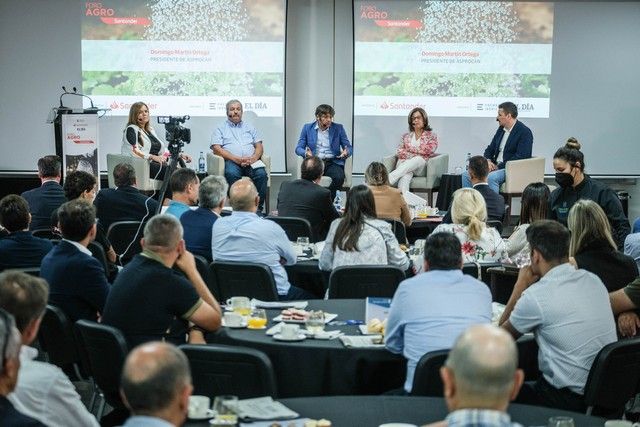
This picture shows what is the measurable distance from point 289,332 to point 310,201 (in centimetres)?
414

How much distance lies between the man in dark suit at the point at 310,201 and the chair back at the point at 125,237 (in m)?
1.49

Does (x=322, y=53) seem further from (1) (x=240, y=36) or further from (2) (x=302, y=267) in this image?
(2) (x=302, y=267)

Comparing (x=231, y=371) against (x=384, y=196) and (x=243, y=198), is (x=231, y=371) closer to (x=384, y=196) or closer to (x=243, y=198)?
(x=243, y=198)

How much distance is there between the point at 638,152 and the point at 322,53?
451cm

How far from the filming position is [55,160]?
911 centimetres

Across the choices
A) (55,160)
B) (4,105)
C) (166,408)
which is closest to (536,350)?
(166,408)

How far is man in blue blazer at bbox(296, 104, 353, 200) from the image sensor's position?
12.9 meters

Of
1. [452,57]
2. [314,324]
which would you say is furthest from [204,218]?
[452,57]

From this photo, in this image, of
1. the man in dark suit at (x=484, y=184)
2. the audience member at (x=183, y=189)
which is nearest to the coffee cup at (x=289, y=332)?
the audience member at (x=183, y=189)

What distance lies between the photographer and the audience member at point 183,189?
301 inches

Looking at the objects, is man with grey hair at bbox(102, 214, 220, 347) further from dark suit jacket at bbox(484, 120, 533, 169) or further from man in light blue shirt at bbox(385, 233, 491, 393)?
dark suit jacket at bbox(484, 120, 533, 169)

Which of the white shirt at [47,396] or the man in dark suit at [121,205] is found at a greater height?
the man in dark suit at [121,205]

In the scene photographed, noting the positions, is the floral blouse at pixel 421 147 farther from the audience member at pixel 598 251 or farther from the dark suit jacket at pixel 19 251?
the audience member at pixel 598 251

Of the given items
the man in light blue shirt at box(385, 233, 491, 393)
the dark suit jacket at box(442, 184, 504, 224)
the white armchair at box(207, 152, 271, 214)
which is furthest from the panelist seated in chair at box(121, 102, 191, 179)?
the man in light blue shirt at box(385, 233, 491, 393)
